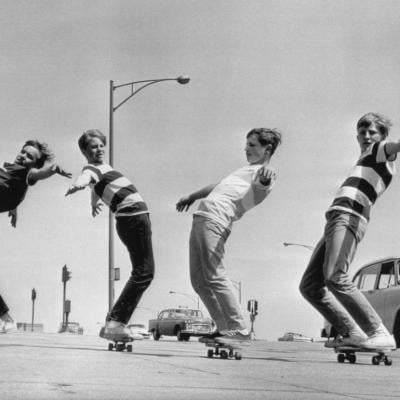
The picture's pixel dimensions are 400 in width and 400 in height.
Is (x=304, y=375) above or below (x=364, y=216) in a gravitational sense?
below

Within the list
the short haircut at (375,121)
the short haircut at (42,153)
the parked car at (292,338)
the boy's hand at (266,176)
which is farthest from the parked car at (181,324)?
the parked car at (292,338)

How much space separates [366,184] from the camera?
5.86 metres

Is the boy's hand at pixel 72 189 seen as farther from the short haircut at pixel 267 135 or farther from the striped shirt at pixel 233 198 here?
the short haircut at pixel 267 135

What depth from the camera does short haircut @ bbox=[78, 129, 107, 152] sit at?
20.8ft

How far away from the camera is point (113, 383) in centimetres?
351

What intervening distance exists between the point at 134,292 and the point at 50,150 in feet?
3.93

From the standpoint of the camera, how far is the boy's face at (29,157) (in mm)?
6195

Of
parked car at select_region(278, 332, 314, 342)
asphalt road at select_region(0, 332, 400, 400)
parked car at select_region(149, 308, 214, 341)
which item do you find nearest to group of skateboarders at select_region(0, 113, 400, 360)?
asphalt road at select_region(0, 332, 400, 400)

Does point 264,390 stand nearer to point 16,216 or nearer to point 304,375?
point 304,375

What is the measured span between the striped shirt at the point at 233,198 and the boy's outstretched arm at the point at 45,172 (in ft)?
3.23

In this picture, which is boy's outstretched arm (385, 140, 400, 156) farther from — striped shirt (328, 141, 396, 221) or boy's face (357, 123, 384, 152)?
boy's face (357, 123, 384, 152)

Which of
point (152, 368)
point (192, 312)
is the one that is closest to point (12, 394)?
point (152, 368)

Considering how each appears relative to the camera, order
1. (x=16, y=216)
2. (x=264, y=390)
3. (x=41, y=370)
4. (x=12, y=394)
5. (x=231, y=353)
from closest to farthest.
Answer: (x=12, y=394) < (x=264, y=390) < (x=41, y=370) < (x=231, y=353) < (x=16, y=216)

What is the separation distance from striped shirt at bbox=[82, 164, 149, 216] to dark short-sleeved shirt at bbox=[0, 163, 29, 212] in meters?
0.48
